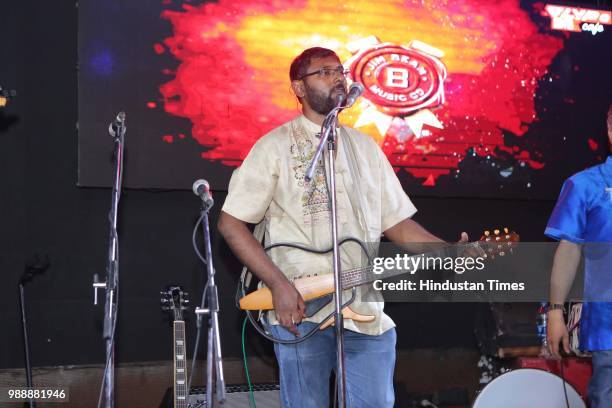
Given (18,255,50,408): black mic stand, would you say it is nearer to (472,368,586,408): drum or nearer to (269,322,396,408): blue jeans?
(269,322,396,408): blue jeans

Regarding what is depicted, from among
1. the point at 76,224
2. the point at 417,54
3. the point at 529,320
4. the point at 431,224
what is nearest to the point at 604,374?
the point at 529,320

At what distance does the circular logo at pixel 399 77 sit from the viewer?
5.24 meters

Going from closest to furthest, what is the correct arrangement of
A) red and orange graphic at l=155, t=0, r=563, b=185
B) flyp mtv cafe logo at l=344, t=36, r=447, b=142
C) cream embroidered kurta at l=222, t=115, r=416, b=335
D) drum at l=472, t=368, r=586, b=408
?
cream embroidered kurta at l=222, t=115, r=416, b=335 → drum at l=472, t=368, r=586, b=408 → red and orange graphic at l=155, t=0, r=563, b=185 → flyp mtv cafe logo at l=344, t=36, r=447, b=142

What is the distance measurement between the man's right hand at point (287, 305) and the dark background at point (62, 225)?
8.30 feet

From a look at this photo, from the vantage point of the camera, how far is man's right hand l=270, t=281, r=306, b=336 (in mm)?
2627

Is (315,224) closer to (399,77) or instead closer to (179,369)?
(179,369)

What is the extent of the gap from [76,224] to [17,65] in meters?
1.12

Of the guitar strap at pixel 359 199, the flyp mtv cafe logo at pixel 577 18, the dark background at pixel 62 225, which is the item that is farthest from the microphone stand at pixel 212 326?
the flyp mtv cafe logo at pixel 577 18

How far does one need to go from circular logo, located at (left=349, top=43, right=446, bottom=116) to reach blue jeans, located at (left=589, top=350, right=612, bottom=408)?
2669mm

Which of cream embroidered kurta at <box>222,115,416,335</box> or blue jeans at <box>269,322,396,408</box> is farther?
cream embroidered kurta at <box>222,115,416,335</box>

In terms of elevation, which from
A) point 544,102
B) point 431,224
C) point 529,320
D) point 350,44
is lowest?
point 529,320

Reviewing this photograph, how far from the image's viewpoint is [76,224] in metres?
4.95

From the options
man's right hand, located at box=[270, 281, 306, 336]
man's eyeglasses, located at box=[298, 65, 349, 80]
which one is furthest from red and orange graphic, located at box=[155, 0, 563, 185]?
man's right hand, located at box=[270, 281, 306, 336]

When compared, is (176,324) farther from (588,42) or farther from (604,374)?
(588,42)
